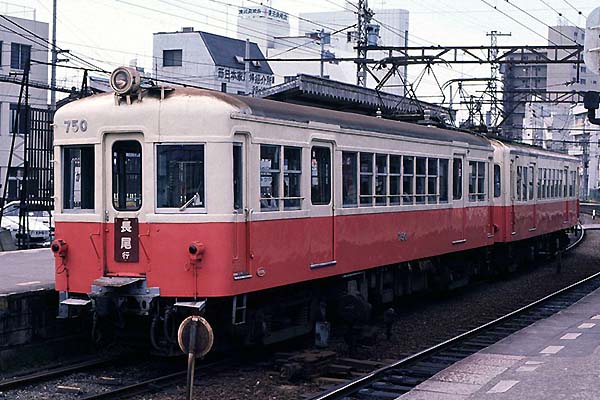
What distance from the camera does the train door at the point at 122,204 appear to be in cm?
1004

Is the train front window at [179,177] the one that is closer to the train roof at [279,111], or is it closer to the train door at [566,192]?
the train roof at [279,111]

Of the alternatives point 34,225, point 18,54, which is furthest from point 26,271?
point 18,54

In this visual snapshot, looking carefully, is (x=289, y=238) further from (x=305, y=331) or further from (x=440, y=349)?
(x=440, y=349)

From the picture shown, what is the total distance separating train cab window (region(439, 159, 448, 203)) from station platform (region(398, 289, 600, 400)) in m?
3.07

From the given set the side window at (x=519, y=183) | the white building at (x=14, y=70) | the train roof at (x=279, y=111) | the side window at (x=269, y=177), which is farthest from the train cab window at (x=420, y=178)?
the white building at (x=14, y=70)

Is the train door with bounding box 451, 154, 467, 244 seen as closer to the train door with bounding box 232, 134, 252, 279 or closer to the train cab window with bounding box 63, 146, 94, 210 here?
the train door with bounding box 232, 134, 252, 279

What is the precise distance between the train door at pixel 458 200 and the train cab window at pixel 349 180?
4.39m

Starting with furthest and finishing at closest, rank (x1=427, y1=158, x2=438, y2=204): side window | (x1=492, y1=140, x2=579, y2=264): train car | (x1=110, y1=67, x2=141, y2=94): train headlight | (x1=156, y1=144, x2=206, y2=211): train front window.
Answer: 1. (x1=492, y1=140, x2=579, y2=264): train car
2. (x1=427, y1=158, x2=438, y2=204): side window
3. (x1=110, y1=67, x2=141, y2=94): train headlight
4. (x1=156, y1=144, x2=206, y2=211): train front window

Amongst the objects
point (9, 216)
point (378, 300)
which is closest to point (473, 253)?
point (378, 300)

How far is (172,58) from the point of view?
56.6 metres

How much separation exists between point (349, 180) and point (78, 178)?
3601 millimetres

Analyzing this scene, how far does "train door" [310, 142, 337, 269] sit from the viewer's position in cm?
1144

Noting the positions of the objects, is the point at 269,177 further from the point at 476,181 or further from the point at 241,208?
the point at 476,181

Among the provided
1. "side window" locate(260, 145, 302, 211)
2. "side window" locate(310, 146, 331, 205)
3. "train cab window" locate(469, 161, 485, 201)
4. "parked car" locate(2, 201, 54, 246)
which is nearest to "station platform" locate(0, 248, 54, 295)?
"side window" locate(260, 145, 302, 211)
